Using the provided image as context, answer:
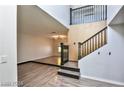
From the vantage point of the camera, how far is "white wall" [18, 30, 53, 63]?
21.2 feet

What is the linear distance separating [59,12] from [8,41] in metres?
3.67

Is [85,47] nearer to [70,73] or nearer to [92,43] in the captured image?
[92,43]

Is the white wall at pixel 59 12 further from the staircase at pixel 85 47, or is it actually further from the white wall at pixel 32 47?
the white wall at pixel 32 47

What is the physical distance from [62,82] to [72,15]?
3.86m

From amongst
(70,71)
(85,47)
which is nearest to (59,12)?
(85,47)

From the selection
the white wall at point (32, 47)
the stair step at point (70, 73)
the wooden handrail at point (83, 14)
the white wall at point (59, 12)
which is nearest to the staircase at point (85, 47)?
the stair step at point (70, 73)

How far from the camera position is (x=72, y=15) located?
6059 millimetres

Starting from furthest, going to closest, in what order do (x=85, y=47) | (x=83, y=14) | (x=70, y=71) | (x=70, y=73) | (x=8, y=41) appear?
(x=83, y=14) < (x=85, y=47) < (x=70, y=71) < (x=70, y=73) < (x=8, y=41)

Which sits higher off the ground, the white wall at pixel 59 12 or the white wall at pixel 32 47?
the white wall at pixel 59 12

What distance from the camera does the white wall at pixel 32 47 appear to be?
647 cm

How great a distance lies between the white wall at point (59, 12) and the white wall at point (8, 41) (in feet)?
6.65

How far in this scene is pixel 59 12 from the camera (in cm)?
485
